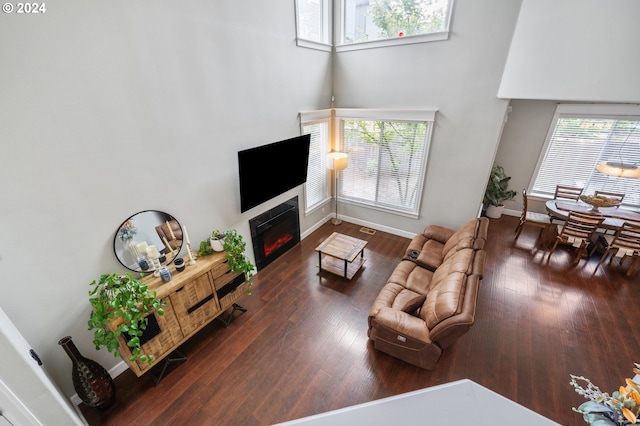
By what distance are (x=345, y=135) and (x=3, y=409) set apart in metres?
5.22

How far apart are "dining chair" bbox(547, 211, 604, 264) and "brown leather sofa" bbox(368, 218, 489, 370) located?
5.88 ft

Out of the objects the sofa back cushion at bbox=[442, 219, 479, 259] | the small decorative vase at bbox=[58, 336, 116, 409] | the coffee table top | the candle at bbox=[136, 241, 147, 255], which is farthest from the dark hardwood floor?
the candle at bbox=[136, 241, 147, 255]

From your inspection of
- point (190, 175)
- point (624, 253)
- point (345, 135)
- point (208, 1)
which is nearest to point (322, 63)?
point (345, 135)

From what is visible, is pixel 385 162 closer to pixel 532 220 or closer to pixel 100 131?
pixel 532 220

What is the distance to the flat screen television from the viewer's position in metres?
3.33

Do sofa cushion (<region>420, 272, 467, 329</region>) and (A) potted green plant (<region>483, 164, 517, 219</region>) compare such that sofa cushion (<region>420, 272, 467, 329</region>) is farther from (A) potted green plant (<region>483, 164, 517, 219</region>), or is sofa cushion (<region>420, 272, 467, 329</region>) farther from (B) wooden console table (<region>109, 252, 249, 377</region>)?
(A) potted green plant (<region>483, 164, 517, 219</region>)

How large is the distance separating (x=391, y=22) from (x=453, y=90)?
1546mm

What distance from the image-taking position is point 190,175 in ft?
9.77

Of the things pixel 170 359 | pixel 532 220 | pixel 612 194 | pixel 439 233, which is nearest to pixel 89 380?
pixel 170 359

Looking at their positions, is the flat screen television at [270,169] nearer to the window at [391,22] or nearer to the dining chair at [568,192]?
the window at [391,22]

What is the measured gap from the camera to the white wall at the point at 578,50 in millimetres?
2713

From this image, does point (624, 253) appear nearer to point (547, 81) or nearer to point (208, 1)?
point (547, 81)

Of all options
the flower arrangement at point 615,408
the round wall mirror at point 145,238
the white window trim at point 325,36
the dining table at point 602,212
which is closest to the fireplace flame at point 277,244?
the round wall mirror at point 145,238

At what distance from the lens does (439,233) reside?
4.42 meters
